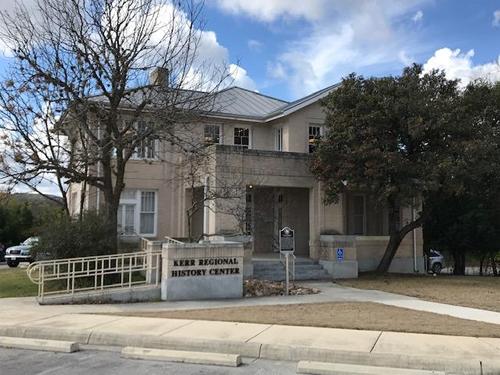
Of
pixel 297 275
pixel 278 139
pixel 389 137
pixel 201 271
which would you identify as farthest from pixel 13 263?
pixel 389 137

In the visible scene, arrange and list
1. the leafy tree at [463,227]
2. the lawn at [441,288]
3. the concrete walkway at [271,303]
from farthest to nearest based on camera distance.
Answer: the leafy tree at [463,227]
the lawn at [441,288]
the concrete walkway at [271,303]

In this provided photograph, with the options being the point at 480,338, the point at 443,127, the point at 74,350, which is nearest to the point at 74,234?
the point at 74,350

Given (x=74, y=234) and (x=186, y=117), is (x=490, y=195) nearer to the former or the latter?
(x=186, y=117)

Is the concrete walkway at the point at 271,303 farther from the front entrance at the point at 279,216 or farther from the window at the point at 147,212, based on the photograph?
the window at the point at 147,212

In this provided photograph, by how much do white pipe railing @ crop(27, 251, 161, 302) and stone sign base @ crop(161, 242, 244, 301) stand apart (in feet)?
1.64

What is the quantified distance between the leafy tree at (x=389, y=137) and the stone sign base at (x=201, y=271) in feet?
19.3

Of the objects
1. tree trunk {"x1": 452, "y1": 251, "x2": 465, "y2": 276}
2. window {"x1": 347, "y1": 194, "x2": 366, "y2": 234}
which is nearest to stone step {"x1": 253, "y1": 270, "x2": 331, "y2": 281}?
window {"x1": 347, "y1": 194, "x2": 366, "y2": 234}

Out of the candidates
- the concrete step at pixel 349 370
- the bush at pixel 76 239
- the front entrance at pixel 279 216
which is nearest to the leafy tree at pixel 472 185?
the front entrance at pixel 279 216

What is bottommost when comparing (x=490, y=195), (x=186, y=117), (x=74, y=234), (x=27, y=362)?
(x=27, y=362)

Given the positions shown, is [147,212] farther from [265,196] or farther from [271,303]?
[271,303]

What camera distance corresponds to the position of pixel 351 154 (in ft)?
60.5

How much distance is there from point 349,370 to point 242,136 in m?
18.2

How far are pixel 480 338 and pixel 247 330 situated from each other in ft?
12.6

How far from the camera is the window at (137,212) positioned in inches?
888
